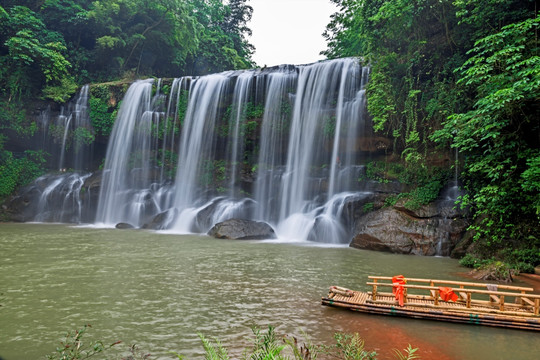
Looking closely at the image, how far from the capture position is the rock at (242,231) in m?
17.1

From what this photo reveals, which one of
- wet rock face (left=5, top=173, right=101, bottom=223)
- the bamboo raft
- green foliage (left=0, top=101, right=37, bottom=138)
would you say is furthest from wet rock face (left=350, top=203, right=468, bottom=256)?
green foliage (left=0, top=101, right=37, bottom=138)

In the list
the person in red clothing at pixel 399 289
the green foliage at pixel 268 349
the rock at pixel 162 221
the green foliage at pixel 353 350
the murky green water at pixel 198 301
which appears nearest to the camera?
the green foliage at pixel 268 349

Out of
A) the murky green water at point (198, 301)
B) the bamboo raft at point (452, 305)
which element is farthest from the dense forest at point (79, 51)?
the bamboo raft at point (452, 305)

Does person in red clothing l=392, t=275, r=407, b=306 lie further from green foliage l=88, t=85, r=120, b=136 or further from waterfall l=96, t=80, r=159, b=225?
green foliage l=88, t=85, r=120, b=136

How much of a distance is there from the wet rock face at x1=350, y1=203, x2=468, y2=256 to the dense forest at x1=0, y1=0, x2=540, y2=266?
36.0 inches

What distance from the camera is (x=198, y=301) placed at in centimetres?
708

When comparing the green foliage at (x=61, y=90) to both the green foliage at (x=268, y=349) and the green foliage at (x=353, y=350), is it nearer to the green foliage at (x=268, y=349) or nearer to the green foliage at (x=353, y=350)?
the green foliage at (x=353, y=350)

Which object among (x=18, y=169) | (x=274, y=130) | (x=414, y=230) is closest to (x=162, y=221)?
(x=274, y=130)

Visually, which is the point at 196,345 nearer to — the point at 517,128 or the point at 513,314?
the point at 513,314

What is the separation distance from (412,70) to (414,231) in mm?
8238

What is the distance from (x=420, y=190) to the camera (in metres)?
15.7

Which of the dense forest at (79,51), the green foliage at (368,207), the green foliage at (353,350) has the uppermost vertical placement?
the dense forest at (79,51)

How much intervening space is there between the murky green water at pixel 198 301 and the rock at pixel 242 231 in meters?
4.29

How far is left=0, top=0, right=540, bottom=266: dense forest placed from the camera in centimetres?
1095
